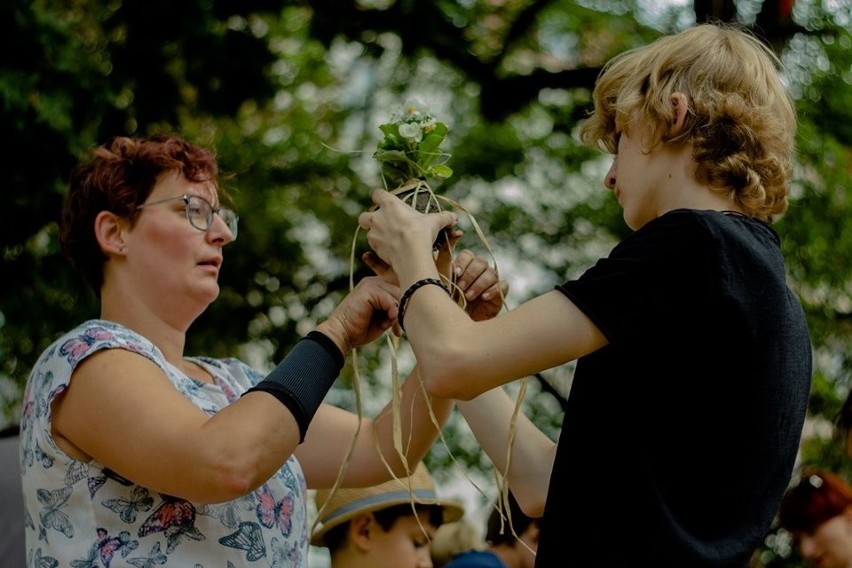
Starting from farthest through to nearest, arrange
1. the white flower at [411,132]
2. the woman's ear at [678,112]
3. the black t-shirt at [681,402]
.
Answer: the white flower at [411,132], the woman's ear at [678,112], the black t-shirt at [681,402]

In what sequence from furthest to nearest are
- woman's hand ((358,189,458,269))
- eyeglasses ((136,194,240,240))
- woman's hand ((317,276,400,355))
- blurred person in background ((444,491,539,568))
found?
blurred person in background ((444,491,539,568)) → eyeglasses ((136,194,240,240)) → woman's hand ((317,276,400,355)) → woman's hand ((358,189,458,269))

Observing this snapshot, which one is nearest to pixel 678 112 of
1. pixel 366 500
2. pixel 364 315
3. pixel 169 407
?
pixel 364 315

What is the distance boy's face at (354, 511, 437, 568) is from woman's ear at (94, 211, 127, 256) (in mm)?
1832

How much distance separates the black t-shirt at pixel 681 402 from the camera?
2234 millimetres

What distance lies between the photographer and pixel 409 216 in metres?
2.65

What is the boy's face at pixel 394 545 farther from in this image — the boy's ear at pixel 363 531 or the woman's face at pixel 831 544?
the woman's face at pixel 831 544

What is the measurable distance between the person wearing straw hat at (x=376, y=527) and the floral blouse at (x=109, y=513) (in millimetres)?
1591

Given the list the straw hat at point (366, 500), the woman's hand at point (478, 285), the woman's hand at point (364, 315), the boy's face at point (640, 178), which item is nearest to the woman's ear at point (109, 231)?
the woman's hand at point (364, 315)

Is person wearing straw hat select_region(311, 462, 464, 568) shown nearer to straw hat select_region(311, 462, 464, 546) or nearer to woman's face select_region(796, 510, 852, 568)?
straw hat select_region(311, 462, 464, 546)

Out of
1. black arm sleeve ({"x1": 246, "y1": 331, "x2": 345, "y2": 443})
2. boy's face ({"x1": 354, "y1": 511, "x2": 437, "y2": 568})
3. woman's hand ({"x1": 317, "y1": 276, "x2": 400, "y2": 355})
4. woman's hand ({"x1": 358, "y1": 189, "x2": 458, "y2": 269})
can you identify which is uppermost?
woman's hand ({"x1": 358, "y1": 189, "x2": 458, "y2": 269})

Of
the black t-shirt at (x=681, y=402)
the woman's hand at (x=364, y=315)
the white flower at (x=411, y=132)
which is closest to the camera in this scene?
the black t-shirt at (x=681, y=402)

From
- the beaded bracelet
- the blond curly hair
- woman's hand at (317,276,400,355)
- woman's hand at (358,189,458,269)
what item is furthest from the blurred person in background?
the blond curly hair

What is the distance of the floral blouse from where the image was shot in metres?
2.67

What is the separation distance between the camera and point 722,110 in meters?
2.41
